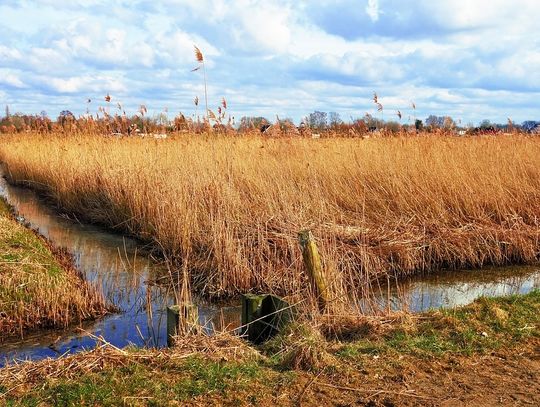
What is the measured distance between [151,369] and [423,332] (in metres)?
1.90

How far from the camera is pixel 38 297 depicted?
5125mm

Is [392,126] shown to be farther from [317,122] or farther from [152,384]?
[152,384]

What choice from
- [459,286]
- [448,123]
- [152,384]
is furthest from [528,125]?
[152,384]

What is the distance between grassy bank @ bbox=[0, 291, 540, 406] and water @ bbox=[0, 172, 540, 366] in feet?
1.85

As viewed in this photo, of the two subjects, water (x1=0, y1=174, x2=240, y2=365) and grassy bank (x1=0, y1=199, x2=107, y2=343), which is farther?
grassy bank (x1=0, y1=199, x2=107, y2=343)

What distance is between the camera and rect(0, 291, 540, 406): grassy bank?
3012 mm

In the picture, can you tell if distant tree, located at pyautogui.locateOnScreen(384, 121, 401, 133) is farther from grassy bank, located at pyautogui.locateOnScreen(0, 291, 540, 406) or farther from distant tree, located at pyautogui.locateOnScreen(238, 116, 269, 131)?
grassy bank, located at pyautogui.locateOnScreen(0, 291, 540, 406)

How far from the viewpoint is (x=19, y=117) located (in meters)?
17.3

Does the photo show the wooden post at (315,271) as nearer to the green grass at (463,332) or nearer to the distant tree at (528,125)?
the green grass at (463,332)

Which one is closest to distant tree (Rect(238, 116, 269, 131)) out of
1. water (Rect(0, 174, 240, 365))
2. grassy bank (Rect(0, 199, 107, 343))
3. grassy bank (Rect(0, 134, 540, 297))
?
grassy bank (Rect(0, 134, 540, 297))

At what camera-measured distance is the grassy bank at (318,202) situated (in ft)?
21.1

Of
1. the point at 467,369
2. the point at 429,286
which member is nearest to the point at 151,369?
the point at 467,369

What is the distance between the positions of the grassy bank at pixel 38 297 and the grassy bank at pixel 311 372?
68.5 inches

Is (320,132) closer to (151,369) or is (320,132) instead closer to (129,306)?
(129,306)
